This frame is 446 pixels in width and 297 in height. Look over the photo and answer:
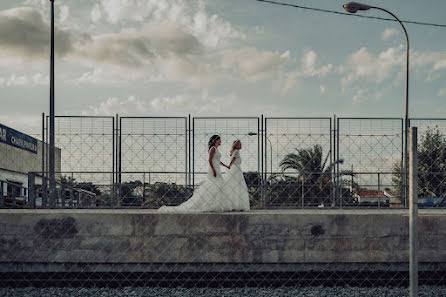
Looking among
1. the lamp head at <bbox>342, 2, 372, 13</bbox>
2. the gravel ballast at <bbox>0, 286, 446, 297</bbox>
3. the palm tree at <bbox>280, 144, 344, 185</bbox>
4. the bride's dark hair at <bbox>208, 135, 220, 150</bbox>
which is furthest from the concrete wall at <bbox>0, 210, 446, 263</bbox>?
the lamp head at <bbox>342, 2, 372, 13</bbox>

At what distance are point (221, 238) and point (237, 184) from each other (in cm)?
277

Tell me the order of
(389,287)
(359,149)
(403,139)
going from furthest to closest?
(403,139)
(359,149)
(389,287)

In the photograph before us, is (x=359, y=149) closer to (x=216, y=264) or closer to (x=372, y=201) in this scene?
(x=372, y=201)

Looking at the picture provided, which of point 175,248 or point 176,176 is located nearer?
point 175,248

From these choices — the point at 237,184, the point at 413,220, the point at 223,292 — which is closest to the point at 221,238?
the point at 223,292

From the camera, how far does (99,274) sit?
7.46 meters

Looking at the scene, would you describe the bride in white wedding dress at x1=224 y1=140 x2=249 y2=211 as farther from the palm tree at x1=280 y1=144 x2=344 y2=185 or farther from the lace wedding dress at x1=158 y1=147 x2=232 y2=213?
the palm tree at x1=280 y1=144 x2=344 y2=185

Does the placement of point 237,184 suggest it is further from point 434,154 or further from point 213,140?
point 434,154

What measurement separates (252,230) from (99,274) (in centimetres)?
255

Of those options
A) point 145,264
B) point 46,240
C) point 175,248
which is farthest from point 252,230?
point 46,240

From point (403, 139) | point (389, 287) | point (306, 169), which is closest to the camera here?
point (389, 287)

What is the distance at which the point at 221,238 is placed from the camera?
23.9ft

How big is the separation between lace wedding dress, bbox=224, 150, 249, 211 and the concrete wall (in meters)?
2.50

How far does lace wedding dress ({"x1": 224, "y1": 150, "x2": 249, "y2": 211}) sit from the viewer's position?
986cm
